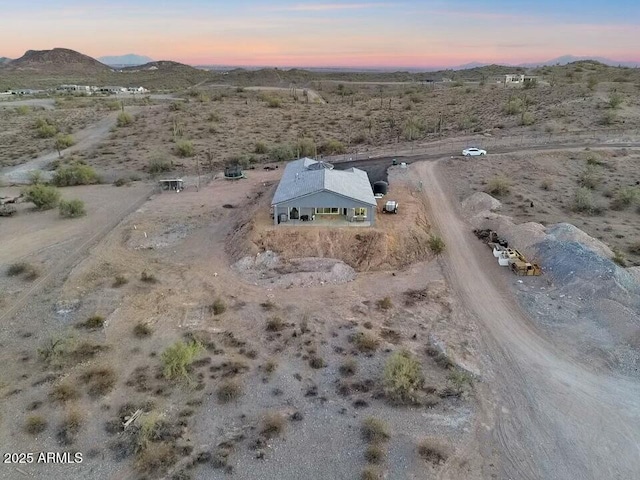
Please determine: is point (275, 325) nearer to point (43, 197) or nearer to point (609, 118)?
point (43, 197)

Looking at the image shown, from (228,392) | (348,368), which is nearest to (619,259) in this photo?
(348,368)

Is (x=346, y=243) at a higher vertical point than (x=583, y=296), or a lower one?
higher

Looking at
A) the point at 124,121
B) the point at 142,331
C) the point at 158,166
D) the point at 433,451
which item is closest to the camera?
the point at 433,451

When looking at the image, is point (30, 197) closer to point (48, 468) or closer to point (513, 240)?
point (48, 468)

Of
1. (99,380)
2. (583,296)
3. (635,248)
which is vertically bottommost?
(99,380)

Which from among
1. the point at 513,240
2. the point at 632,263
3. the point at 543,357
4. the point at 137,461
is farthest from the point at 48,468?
the point at 632,263

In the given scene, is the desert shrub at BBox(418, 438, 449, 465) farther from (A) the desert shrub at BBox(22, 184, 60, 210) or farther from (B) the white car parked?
(B) the white car parked

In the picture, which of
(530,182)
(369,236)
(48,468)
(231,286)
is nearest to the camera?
(48,468)
